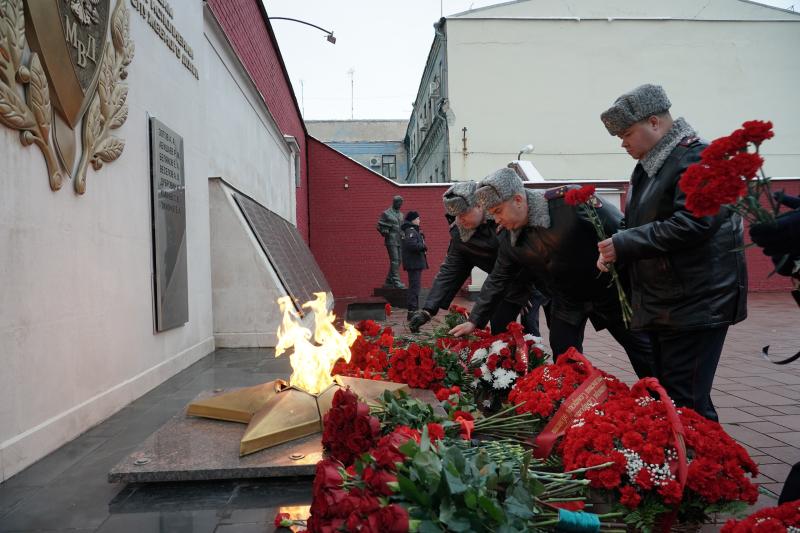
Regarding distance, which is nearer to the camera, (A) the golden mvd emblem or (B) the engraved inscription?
(A) the golden mvd emblem

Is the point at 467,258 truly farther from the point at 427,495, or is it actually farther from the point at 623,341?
the point at 427,495

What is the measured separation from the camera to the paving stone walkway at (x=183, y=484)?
2.11m

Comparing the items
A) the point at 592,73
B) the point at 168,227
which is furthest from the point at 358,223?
the point at 168,227

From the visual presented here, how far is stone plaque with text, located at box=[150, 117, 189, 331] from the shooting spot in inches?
183

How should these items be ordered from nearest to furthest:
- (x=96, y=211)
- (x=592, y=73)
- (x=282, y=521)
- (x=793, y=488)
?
(x=793, y=488), (x=282, y=521), (x=96, y=211), (x=592, y=73)

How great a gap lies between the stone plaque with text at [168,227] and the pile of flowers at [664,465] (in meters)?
3.83

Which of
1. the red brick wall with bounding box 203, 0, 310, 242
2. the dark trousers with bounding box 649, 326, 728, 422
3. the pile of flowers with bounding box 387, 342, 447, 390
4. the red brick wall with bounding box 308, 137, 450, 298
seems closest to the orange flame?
the pile of flowers with bounding box 387, 342, 447, 390

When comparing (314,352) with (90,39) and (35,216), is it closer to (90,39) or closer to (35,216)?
(35,216)

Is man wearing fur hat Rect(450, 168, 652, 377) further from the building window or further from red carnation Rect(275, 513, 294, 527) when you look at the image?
the building window

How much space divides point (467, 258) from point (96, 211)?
2.64 meters

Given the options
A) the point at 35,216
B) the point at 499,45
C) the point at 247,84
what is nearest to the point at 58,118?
the point at 35,216

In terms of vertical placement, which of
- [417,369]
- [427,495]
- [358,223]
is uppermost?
[358,223]

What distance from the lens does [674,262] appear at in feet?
7.55

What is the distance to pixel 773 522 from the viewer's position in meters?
1.27
